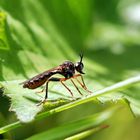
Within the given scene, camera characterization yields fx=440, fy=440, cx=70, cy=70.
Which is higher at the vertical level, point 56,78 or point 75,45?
point 75,45

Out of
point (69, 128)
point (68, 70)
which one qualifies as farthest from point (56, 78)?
point (69, 128)

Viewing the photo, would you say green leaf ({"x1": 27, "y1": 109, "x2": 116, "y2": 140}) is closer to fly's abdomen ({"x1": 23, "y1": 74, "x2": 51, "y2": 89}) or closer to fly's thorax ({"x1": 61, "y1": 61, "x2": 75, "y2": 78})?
fly's abdomen ({"x1": 23, "y1": 74, "x2": 51, "y2": 89})

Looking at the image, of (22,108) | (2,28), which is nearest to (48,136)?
(22,108)

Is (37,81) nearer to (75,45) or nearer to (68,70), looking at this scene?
(68,70)

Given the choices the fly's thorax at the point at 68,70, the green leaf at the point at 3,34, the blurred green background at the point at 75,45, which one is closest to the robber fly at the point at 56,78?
the fly's thorax at the point at 68,70

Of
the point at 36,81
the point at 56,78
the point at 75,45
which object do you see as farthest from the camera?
the point at 75,45

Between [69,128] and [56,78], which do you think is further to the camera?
[56,78]

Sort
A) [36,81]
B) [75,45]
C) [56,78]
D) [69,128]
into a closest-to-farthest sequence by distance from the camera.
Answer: [69,128] < [36,81] < [56,78] < [75,45]

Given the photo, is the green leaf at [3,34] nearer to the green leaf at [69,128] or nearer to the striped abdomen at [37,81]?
the striped abdomen at [37,81]

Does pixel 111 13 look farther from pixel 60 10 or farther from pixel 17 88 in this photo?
pixel 17 88
